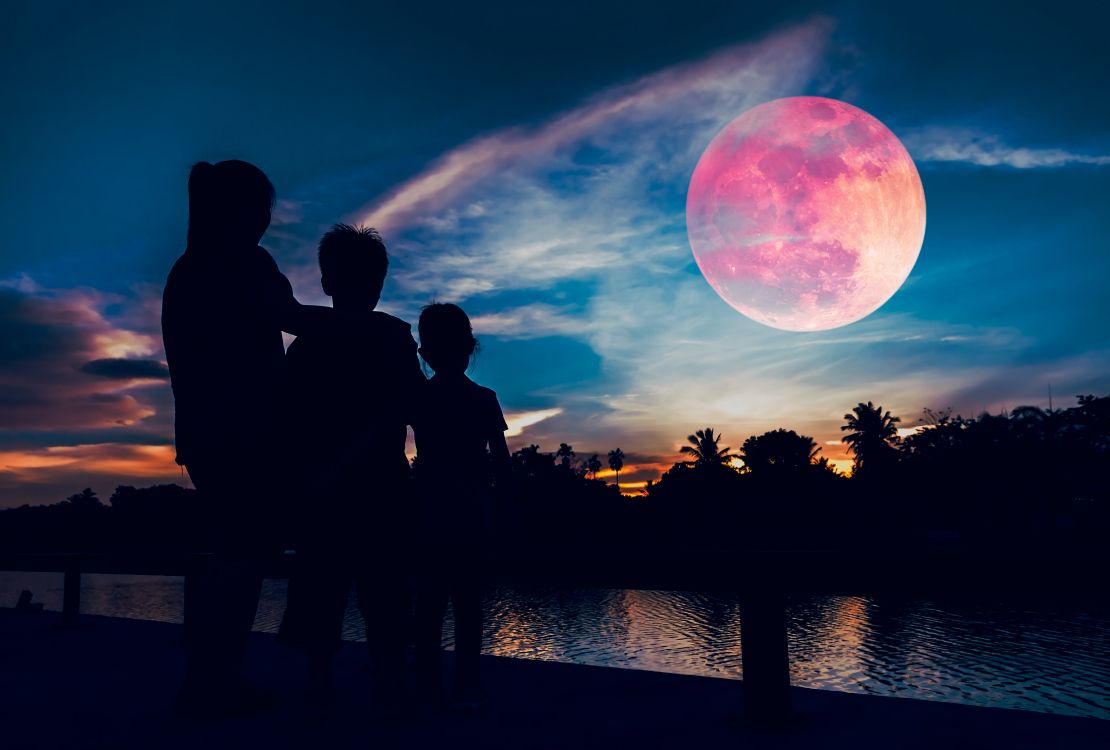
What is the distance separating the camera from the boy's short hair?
8.32 feet

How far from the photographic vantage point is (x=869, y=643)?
19.5 meters

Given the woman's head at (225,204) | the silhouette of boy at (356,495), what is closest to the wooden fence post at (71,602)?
the silhouette of boy at (356,495)

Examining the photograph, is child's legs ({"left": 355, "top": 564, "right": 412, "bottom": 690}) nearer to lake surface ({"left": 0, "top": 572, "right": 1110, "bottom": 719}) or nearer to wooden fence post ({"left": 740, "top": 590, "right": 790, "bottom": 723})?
wooden fence post ({"left": 740, "top": 590, "right": 790, "bottom": 723})

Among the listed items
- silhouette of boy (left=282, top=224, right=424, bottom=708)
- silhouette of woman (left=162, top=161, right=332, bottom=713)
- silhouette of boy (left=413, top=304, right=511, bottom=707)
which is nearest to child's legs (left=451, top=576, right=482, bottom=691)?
silhouette of boy (left=413, top=304, right=511, bottom=707)

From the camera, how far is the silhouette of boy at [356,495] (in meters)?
2.35

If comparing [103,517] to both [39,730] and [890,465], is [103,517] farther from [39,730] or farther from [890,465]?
[39,730]

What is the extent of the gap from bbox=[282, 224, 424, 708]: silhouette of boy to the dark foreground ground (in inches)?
9.5

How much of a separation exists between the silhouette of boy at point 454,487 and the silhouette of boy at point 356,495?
212mm

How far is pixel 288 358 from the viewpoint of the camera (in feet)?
8.38

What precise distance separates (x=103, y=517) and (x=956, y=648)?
354 ft

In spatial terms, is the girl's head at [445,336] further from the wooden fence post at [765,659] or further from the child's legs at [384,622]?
Answer: the wooden fence post at [765,659]

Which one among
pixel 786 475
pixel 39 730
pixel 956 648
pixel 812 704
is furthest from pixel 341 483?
pixel 786 475

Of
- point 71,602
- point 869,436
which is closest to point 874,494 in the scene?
point 869,436

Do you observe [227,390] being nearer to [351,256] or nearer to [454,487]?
[351,256]
